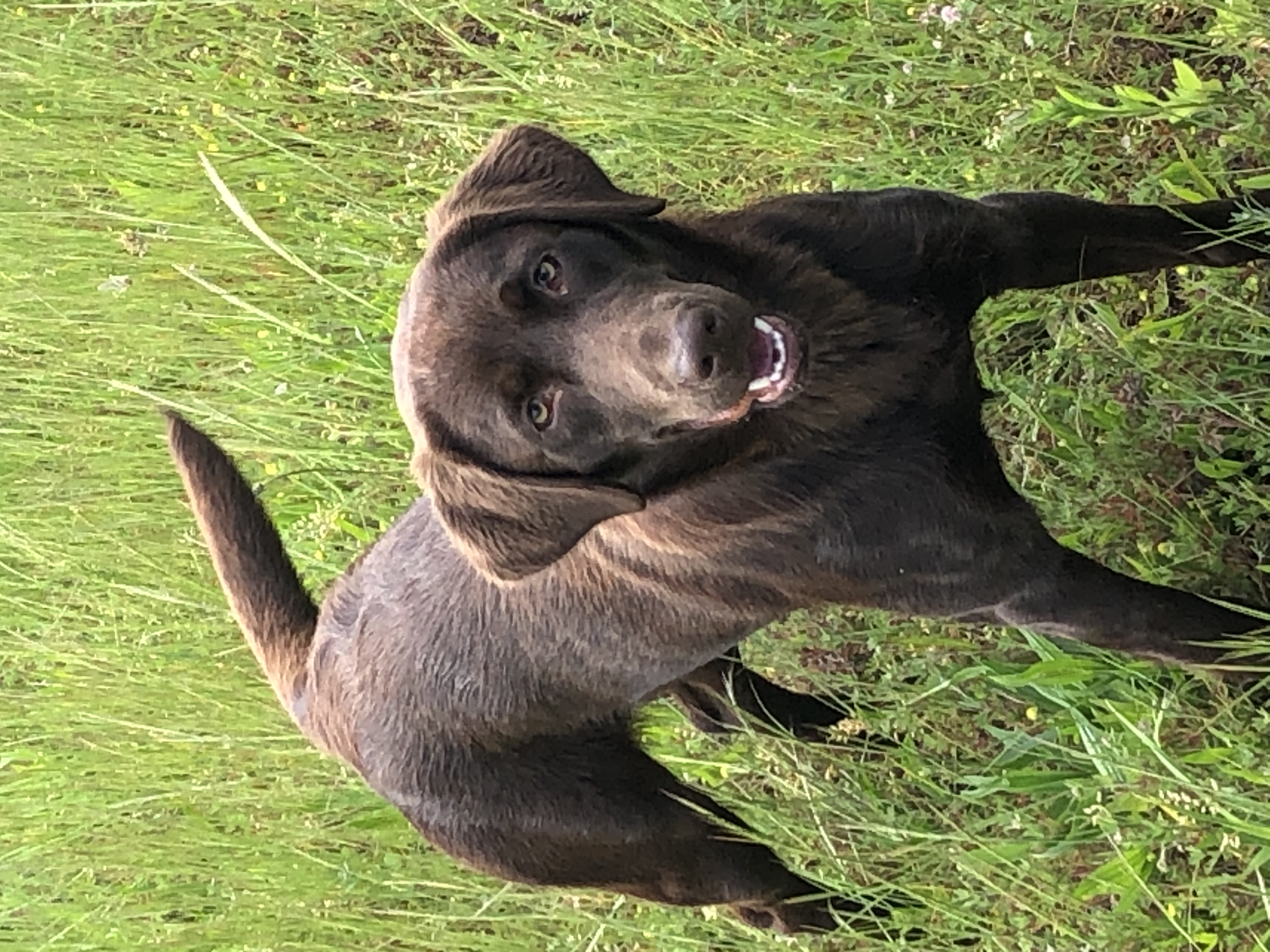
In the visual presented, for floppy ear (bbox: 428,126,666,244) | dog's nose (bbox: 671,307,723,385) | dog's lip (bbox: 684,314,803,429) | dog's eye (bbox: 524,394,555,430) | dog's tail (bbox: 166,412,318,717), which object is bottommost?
dog's tail (bbox: 166,412,318,717)

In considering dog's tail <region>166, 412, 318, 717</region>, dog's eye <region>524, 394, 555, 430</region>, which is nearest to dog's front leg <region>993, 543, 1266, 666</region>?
dog's eye <region>524, 394, 555, 430</region>

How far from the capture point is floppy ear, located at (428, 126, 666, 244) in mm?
2633

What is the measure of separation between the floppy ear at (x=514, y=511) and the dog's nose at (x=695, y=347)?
1.06ft

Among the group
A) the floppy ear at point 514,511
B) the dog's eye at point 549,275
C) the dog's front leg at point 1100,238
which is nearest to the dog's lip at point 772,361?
the floppy ear at point 514,511

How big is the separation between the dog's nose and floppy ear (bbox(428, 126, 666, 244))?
0.34 meters

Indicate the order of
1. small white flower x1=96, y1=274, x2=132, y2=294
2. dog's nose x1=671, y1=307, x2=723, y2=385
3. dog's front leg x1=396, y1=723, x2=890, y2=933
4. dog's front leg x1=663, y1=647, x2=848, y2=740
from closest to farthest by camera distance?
dog's nose x1=671, y1=307, x2=723, y2=385 → dog's front leg x1=396, y1=723, x2=890, y2=933 → dog's front leg x1=663, y1=647, x2=848, y2=740 → small white flower x1=96, y1=274, x2=132, y2=294

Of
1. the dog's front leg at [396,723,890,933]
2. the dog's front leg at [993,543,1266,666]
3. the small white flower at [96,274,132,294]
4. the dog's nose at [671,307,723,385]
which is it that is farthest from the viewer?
the small white flower at [96,274,132,294]

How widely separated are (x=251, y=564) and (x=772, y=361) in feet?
5.14

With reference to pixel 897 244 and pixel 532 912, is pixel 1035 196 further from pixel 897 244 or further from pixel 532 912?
pixel 532 912

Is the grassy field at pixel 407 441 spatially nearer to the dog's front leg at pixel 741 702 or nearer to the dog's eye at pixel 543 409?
the dog's front leg at pixel 741 702

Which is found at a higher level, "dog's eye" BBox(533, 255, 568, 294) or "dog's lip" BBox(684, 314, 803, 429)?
"dog's eye" BBox(533, 255, 568, 294)

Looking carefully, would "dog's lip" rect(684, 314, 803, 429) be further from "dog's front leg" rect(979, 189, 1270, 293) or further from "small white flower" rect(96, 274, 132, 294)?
"small white flower" rect(96, 274, 132, 294)

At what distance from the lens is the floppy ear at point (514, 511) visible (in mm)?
2557

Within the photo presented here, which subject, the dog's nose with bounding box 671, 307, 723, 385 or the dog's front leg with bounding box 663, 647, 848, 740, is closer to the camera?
the dog's nose with bounding box 671, 307, 723, 385
